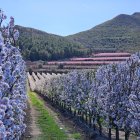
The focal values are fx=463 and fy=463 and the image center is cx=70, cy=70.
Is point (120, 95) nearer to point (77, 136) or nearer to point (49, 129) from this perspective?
point (77, 136)

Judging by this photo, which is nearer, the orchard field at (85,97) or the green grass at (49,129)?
the orchard field at (85,97)

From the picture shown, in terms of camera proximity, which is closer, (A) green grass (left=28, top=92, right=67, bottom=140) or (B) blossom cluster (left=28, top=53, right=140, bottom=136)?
(B) blossom cluster (left=28, top=53, right=140, bottom=136)

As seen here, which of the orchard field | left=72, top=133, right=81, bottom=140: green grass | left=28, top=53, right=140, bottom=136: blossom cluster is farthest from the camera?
left=72, top=133, right=81, bottom=140: green grass

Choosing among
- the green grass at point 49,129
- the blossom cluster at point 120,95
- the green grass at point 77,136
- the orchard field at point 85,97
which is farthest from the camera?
the green grass at point 49,129

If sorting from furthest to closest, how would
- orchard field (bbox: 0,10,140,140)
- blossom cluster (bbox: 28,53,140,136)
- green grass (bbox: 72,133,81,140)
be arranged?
green grass (bbox: 72,133,81,140), blossom cluster (bbox: 28,53,140,136), orchard field (bbox: 0,10,140,140)

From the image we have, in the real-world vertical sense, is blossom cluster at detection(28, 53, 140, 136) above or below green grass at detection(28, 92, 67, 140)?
above

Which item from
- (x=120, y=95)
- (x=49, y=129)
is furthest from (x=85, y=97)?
(x=120, y=95)

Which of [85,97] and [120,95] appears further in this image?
[85,97]

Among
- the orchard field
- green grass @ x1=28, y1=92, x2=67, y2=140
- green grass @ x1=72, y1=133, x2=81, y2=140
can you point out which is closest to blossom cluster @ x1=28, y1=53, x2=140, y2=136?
the orchard field

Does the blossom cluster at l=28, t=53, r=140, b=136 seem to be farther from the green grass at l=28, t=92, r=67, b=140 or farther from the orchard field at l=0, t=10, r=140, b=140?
the green grass at l=28, t=92, r=67, b=140

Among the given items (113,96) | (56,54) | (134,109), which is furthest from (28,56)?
(134,109)

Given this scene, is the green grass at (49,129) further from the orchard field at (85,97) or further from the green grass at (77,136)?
the green grass at (77,136)

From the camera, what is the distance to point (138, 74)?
32.3 m

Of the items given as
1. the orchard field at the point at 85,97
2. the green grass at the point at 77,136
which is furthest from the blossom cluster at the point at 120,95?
the green grass at the point at 77,136
